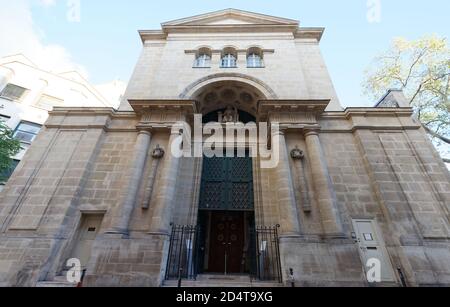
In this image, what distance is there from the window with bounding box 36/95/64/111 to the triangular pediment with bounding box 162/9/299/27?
46.4 ft

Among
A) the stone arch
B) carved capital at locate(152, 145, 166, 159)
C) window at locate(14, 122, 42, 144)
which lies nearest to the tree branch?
the stone arch

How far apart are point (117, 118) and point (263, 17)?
11.5 meters

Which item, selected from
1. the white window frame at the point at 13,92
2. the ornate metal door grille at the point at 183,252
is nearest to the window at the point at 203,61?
the ornate metal door grille at the point at 183,252

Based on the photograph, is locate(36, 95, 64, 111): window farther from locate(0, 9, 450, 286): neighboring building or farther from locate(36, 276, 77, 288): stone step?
locate(36, 276, 77, 288): stone step

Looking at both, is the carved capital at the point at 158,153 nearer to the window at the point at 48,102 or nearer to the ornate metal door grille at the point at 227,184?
the ornate metal door grille at the point at 227,184

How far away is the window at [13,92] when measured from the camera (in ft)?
60.4

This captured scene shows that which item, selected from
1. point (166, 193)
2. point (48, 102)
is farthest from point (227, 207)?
point (48, 102)

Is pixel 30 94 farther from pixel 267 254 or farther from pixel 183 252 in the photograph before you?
pixel 267 254

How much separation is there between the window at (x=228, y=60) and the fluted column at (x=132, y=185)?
625cm

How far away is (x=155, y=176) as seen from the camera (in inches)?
334

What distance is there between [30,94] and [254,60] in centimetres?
2069

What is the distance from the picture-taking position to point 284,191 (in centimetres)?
780

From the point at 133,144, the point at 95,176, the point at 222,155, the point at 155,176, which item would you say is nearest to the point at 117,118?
the point at 133,144

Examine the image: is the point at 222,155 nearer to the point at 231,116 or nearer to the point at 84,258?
the point at 231,116
